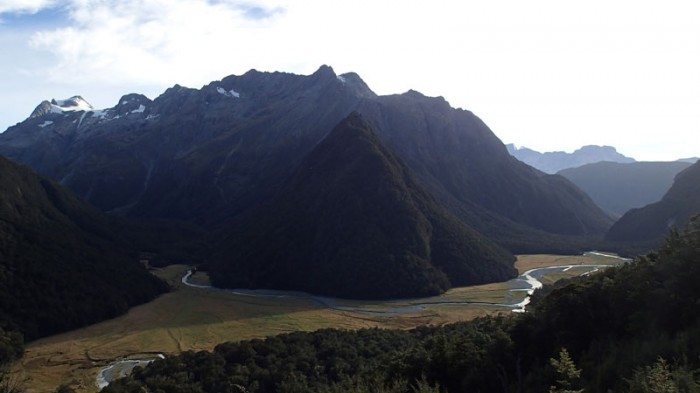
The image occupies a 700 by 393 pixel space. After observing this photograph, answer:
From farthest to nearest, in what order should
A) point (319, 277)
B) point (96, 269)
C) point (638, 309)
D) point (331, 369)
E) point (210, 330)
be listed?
point (319, 277), point (96, 269), point (210, 330), point (331, 369), point (638, 309)

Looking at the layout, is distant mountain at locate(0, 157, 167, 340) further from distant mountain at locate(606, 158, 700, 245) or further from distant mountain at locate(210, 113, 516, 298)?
distant mountain at locate(606, 158, 700, 245)

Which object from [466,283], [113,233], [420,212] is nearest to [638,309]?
[466,283]

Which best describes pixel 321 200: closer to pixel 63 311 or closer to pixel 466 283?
pixel 466 283

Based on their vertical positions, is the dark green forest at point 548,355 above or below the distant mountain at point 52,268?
below

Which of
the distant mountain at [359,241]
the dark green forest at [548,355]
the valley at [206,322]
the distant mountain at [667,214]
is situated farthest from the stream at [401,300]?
the distant mountain at [667,214]

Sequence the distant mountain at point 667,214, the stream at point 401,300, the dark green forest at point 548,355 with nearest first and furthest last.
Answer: the dark green forest at point 548,355, the stream at point 401,300, the distant mountain at point 667,214

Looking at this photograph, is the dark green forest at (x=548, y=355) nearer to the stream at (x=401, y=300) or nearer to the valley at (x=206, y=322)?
the valley at (x=206, y=322)
